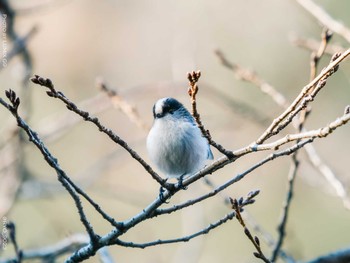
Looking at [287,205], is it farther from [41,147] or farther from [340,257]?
[41,147]

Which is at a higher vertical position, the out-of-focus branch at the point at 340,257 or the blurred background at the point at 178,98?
the blurred background at the point at 178,98

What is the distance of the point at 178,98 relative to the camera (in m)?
4.55

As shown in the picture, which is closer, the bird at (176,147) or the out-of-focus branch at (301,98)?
the out-of-focus branch at (301,98)

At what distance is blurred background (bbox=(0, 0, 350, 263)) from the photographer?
531 cm

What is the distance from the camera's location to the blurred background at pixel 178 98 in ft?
17.4

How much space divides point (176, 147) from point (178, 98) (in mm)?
1778

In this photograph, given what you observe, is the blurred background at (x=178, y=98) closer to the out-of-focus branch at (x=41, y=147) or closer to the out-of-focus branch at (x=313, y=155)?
the out-of-focus branch at (x=313, y=155)

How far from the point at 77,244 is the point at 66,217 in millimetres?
3712

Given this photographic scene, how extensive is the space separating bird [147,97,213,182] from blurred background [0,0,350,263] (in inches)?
38.1

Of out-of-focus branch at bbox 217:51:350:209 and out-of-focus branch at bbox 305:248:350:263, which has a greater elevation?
out-of-focus branch at bbox 217:51:350:209

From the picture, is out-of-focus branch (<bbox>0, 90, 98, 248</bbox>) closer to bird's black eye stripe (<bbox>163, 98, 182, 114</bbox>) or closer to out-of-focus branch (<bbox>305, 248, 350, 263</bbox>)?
out-of-focus branch (<bbox>305, 248, 350, 263</bbox>)

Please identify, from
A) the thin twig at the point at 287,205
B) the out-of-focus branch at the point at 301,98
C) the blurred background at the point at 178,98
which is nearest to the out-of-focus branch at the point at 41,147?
the out-of-focus branch at the point at 301,98

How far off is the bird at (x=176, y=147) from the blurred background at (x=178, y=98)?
968 millimetres

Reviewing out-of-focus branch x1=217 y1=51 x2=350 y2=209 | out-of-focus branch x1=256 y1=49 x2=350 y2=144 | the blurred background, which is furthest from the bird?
out-of-focus branch x1=256 y1=49 x2=350 y2=144
